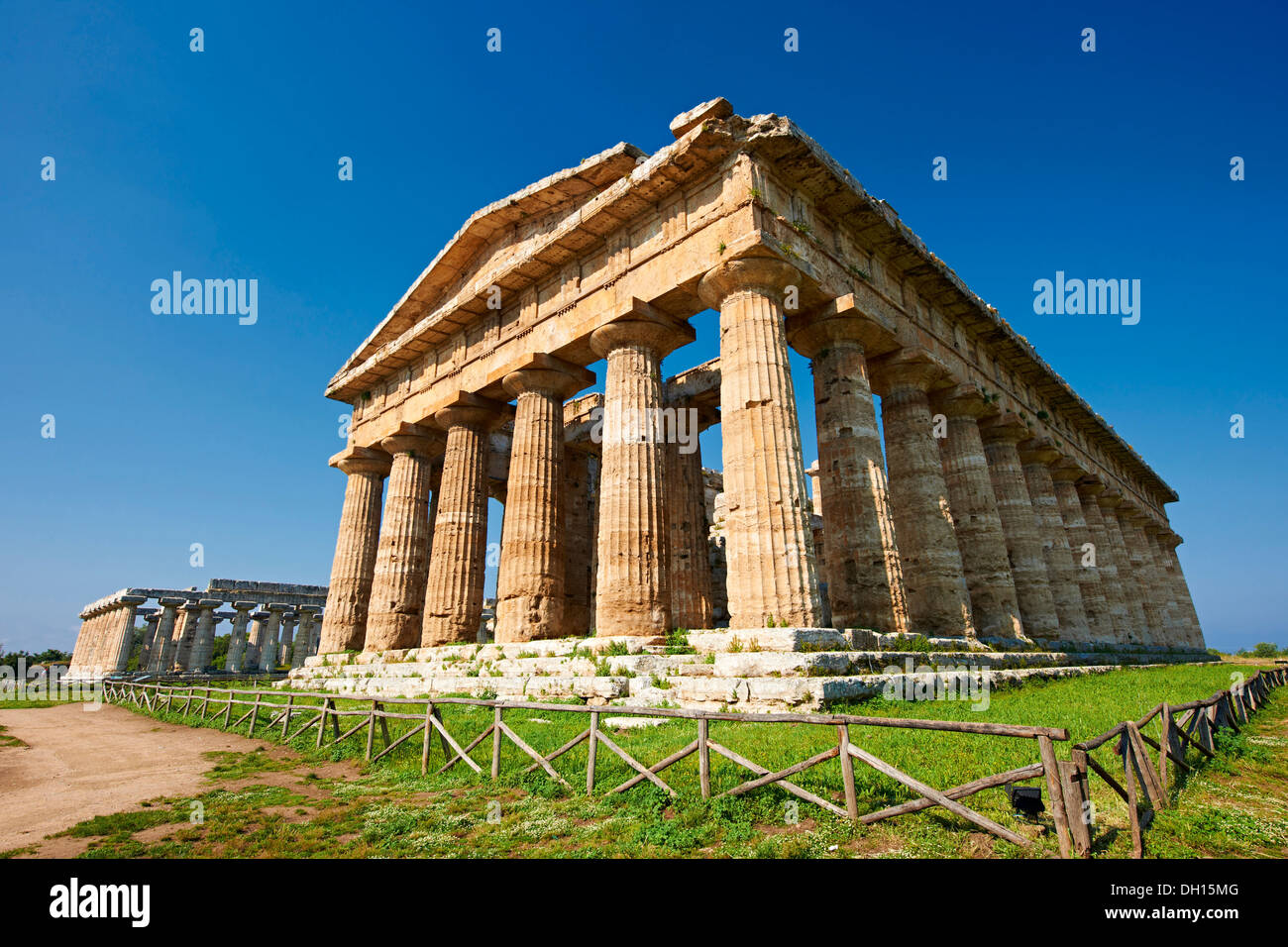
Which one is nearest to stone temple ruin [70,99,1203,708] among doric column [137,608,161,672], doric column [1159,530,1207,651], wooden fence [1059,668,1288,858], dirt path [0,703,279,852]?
wooden fence [1059,668,1288,858]

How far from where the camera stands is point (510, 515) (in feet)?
53.6

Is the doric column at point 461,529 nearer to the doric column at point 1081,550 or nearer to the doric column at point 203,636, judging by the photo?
the doric column at point 1081,550

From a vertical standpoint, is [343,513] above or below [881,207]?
below

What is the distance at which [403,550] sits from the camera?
20516mm

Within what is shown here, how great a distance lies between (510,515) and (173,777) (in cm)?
867

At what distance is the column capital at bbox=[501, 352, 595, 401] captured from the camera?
55.3 ft

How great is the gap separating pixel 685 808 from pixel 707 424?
54.3 ft

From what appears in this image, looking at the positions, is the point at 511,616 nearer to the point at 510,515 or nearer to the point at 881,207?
the point at 510,515

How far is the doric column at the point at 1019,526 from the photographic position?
18688 mm

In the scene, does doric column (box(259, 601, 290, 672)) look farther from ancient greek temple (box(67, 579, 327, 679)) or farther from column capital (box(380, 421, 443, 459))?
column capital (box(380, 421, 443, 459))

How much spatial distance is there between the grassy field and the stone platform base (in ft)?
2.01

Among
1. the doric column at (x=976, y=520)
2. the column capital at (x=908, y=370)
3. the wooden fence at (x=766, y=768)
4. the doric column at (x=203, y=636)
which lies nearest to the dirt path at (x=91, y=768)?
the wooden fence at (x=766, y=768)

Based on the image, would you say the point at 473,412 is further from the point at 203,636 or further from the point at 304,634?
the point at 203,636

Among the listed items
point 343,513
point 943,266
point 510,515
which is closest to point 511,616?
point 510,515
